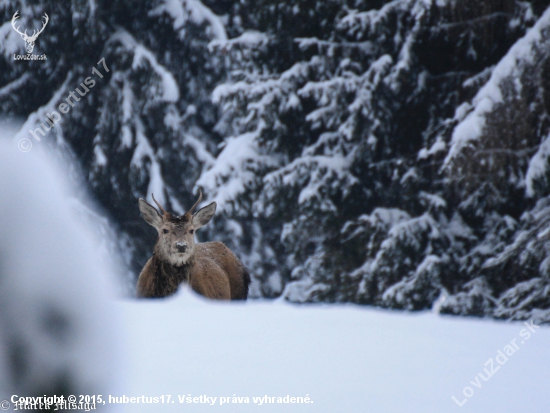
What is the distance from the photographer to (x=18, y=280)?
1.07 meters

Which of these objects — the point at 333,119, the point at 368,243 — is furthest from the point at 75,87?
the point at 368,243

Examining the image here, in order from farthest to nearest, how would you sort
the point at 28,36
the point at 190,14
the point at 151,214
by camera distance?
the point at 190,14 → the point at 28,36 → the point at 151,214

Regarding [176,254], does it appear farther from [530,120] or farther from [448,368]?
[530,120]

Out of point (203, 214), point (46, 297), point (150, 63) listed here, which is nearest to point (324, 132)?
point (150, 63)

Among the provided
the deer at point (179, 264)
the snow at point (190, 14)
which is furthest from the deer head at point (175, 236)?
the snow at point (190, 14)

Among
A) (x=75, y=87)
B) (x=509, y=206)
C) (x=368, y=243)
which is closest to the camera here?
(x=509, y=206)

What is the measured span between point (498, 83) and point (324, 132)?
10.6 ft

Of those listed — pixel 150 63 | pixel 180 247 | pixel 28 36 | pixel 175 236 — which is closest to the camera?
pixel 180 247

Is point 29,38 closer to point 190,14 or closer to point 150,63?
point 150,63

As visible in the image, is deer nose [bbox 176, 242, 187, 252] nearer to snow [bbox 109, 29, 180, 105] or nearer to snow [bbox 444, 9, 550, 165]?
snow [bbox 444, 9, 550, 165]

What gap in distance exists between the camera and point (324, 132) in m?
9.45

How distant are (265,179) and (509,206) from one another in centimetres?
372

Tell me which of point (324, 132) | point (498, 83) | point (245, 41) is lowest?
point (324, 132)

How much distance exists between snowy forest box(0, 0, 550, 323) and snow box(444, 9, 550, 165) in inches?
0.7
